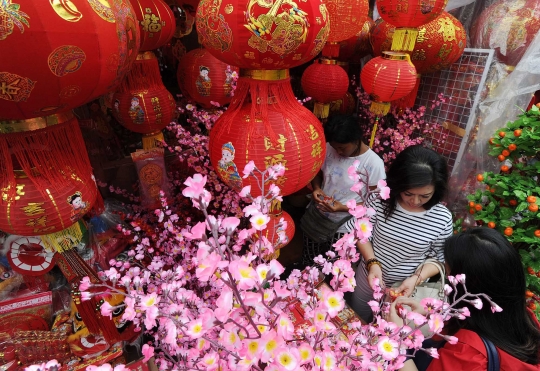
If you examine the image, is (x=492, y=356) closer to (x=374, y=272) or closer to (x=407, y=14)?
(x=374, y=272)

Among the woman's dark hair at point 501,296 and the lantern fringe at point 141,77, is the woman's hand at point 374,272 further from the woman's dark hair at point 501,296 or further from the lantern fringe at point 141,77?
the lantern fringe at point 141,77

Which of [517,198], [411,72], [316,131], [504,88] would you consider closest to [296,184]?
[316,131]

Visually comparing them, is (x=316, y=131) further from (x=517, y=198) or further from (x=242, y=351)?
(x=517, y=198)

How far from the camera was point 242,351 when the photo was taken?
73 centimetres

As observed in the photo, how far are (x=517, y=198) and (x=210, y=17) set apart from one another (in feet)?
→ 7.85

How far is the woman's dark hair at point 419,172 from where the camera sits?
5.85ft

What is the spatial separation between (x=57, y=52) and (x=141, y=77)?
4.42ft

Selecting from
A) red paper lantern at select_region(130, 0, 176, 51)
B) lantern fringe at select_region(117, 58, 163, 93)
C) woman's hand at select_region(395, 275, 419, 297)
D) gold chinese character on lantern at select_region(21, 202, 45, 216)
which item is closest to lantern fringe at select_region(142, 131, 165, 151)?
lantern fringe at select_region(117, 58, 163, 93)

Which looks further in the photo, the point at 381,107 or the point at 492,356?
the point at 381,107


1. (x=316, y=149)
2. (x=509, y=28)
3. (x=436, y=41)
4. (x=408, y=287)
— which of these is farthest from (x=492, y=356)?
(x=509, y=28)

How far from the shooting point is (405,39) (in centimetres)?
257

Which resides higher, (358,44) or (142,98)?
(358,44)

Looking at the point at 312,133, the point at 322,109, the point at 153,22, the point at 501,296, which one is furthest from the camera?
the point at 322,109

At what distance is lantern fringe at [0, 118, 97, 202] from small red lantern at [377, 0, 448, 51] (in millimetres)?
2283
